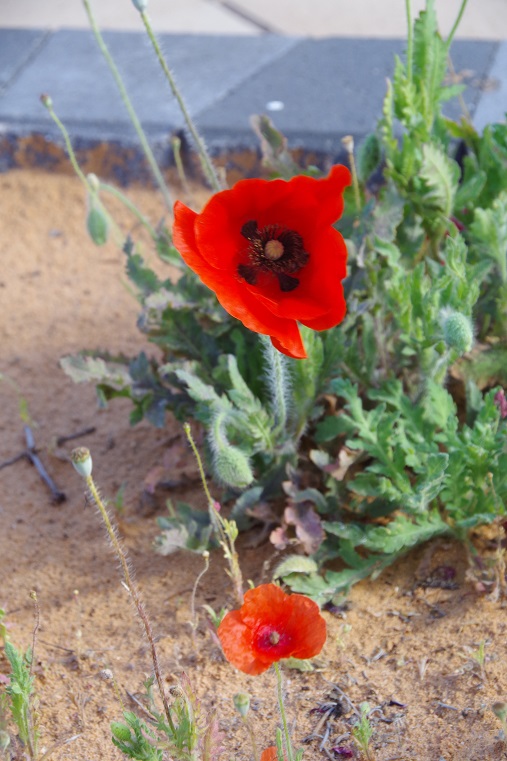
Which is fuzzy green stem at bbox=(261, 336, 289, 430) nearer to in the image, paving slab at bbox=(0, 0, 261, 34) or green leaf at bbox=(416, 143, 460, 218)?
green leaf at bbox=(416, 143, 460, 218)

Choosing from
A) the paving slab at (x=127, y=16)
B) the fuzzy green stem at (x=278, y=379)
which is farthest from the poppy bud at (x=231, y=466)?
the paving slab at (x=127, y=16)

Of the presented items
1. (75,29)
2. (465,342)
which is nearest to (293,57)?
(75,29)

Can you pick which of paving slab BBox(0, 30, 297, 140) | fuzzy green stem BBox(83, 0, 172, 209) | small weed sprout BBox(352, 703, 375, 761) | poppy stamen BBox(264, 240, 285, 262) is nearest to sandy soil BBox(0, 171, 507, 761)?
small weed sprout BBox(352, 703, 375, 761)

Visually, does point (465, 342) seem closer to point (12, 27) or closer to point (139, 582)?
point (139, 582)

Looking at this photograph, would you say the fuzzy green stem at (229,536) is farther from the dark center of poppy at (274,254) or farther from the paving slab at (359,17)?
the paving slab at (359,17)

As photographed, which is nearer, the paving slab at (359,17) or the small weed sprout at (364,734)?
the small weed sprout at (364,734)

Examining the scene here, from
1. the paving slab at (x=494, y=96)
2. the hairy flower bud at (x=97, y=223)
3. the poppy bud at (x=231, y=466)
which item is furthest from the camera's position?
the paving slab at (x=494, y=96)

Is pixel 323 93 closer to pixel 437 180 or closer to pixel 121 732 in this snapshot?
pixel 437 180
